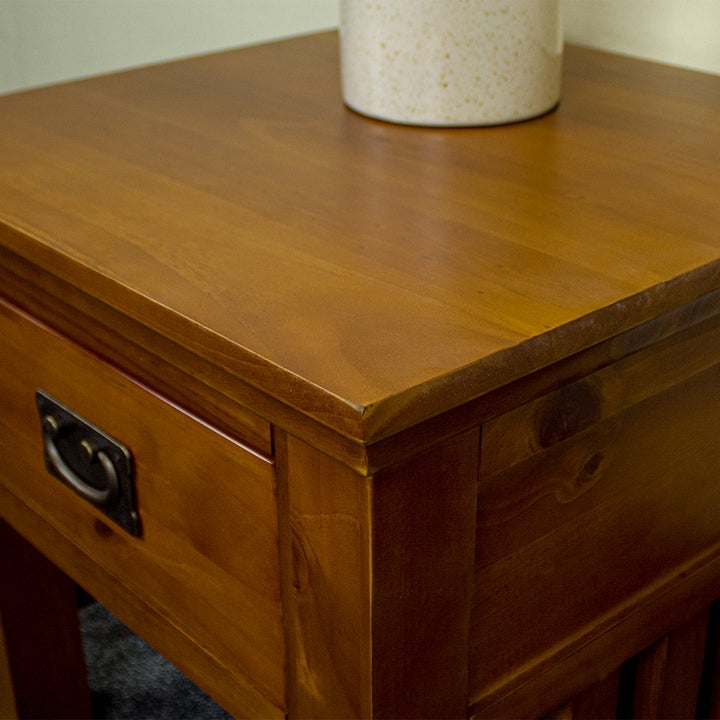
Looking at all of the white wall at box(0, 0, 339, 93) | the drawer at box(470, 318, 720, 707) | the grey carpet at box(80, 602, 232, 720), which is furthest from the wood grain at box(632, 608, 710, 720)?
the white wall at box(0, 0, 339, 93)

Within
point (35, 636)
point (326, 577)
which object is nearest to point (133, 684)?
point (35, 636)

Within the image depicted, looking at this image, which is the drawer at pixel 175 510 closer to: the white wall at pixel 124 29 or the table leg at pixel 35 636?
the table leg at pixel 35 636

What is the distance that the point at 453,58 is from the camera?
0.65m

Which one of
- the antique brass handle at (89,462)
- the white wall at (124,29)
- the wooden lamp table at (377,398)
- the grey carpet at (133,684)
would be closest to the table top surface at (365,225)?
the wooden lamp table at (377,398)

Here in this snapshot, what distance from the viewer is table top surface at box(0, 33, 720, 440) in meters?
0.39

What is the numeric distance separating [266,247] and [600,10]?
506 millimetres

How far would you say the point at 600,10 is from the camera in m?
0.85

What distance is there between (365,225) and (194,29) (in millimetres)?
873

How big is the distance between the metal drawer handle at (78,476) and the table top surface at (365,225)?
0.36ft

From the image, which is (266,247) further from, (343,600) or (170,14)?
(170,14)

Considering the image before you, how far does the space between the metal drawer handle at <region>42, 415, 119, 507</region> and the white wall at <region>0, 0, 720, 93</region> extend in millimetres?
572

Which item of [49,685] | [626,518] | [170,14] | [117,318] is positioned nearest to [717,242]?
[626,518]

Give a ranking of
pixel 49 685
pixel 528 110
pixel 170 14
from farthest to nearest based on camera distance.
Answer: pixel 170 14
pixel 49 685
pixel 528 110

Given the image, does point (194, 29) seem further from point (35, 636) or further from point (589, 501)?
point (589, 501)
